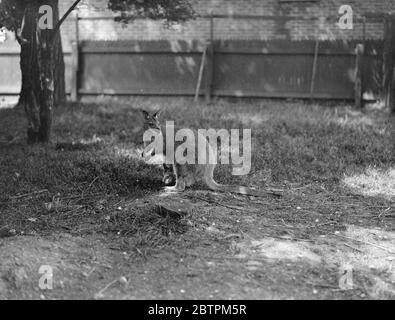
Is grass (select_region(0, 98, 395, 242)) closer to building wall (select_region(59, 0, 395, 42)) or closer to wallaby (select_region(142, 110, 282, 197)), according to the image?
wallaby (select_region(142, 110, 282, 197))

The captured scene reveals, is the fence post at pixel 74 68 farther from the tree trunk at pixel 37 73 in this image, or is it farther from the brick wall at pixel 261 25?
the tree trunk at pixel 37 73

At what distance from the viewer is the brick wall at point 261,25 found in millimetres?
15086

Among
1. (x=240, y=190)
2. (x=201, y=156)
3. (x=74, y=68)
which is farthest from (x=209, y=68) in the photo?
(x=240, y=190)

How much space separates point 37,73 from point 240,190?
3652 mm

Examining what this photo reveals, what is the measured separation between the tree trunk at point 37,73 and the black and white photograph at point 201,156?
0.02 meters

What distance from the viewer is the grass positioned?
6480 millimetres

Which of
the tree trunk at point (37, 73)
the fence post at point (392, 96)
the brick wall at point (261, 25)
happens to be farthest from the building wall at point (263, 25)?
the tree trunk at point (37, 73)

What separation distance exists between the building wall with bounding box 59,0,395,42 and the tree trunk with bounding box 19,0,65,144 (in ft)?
22.3

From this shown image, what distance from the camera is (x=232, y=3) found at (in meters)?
15.7

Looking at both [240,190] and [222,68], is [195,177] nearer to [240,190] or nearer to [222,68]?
[240,190]

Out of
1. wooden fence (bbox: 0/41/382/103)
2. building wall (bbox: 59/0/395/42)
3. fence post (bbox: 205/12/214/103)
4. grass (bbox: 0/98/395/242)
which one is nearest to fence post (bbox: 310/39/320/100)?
wooden fence (bbox: 0/41/382/103)
